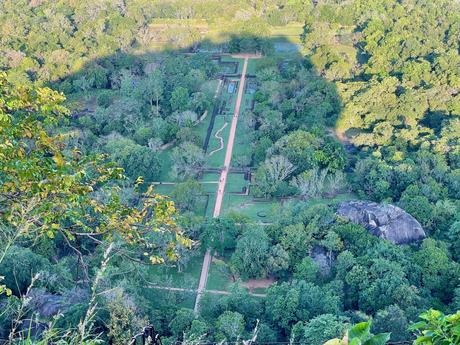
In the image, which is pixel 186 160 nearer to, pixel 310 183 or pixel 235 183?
pixel 235 183

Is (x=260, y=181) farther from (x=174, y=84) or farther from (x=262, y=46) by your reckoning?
(x=262, y=46)

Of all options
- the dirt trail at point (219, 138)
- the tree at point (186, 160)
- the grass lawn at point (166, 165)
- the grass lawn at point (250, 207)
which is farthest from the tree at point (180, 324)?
the dirt trail at point (219, 138)

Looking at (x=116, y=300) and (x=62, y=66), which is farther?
(x=62, y=66)

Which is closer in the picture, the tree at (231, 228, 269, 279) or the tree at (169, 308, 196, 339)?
the tree at (169, 308, 196, 339)

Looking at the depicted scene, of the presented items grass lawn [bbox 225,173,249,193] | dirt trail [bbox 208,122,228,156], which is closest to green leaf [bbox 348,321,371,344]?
grass lawn [bbox 225,173,249,193]

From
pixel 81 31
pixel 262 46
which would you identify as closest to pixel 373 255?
pixel 262 46

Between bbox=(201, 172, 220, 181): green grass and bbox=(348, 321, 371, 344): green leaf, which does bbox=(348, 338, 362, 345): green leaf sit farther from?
bbox=(201, 172, 220, 181): green grass
